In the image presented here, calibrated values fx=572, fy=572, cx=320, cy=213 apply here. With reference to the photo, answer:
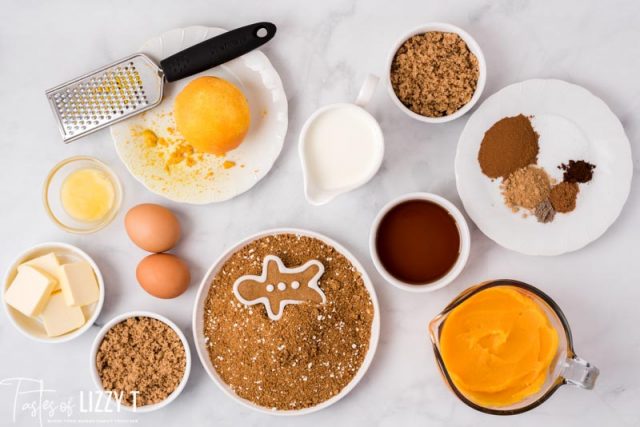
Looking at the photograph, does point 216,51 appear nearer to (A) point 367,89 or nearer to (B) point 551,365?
(A) point 367,89

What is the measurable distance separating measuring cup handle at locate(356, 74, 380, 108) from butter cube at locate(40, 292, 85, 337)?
82 centimetres

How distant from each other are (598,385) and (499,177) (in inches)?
21.6

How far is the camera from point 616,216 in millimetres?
1261

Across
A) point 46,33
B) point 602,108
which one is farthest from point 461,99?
point 46,33

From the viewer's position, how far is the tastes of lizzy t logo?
56.1 inches

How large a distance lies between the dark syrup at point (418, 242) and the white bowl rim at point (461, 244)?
13mm

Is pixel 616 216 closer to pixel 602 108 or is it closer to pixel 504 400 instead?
pixel 602 108

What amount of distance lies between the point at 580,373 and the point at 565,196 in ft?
1.24

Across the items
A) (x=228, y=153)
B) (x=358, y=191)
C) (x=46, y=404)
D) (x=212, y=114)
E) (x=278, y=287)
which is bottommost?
(x=46, y=404)

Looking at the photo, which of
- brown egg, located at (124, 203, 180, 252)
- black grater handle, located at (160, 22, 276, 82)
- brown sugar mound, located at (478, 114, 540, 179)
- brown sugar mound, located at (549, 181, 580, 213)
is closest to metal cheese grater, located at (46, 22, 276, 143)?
black grater handle, located at (160, 22, 276, 82)

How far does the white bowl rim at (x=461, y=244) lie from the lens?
1.25 meters

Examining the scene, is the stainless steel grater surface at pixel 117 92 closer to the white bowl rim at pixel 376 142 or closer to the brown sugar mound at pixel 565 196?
the white bowl rim at pixel 376 142

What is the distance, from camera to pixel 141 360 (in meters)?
1.35

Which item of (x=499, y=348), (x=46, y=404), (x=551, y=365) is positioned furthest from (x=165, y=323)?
(x=551, y=365)
